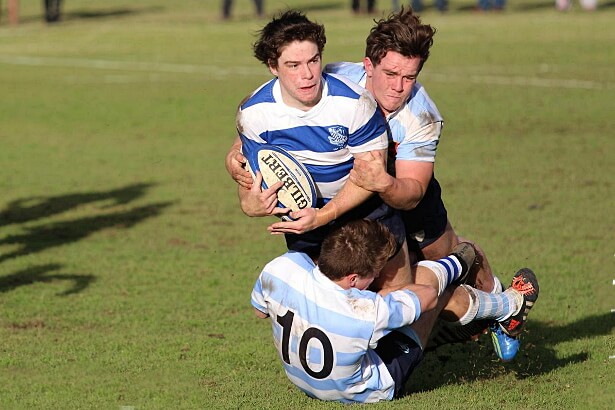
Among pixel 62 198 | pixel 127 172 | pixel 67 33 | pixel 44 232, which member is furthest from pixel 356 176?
pixel 67 33

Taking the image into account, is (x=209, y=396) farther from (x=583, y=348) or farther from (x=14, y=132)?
(x=14, y=132)

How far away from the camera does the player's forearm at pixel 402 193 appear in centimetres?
726

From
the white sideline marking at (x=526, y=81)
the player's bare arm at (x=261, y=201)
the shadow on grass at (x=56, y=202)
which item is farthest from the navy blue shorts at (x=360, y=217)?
the white sideline marking at (x=526, y=81)

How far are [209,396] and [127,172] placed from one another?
989 cm

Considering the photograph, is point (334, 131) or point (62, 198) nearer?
point (334, 131)

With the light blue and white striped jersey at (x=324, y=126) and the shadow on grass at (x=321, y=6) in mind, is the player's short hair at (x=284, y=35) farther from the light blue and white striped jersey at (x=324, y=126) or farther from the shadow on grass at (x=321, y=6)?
the shadow on grass at (x=321, y=6)

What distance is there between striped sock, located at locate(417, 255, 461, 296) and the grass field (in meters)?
0.70

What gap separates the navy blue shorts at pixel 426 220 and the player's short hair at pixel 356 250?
1051 mm

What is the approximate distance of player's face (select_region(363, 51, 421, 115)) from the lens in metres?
7.48

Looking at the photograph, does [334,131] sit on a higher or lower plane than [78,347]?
higher

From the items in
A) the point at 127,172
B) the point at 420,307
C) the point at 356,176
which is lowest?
the point at 127,172

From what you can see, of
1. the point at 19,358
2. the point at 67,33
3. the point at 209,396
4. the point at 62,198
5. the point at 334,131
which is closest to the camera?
the point at 334,131

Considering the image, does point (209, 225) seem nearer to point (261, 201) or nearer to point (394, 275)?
point (394, 275)

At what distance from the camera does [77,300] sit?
427 inches
